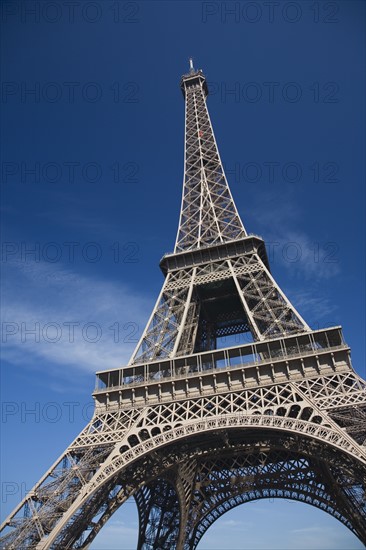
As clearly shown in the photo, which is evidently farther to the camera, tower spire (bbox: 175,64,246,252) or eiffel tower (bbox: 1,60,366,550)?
tower spire (bbox: 175,64,246,252)

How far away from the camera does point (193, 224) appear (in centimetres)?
3753

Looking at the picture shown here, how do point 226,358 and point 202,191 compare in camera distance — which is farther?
point 202,191

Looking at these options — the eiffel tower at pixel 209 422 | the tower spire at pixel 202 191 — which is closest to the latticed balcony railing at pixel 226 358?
the eiffel tower at pixel 209 422

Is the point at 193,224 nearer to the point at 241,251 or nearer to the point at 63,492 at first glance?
the point at 241,251

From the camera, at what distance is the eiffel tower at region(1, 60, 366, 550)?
1950 centimetres

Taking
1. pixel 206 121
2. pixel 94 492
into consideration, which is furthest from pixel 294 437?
pixel 206 121

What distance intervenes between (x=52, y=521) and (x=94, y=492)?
2076mm

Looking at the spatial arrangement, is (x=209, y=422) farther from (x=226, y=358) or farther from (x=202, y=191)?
(x=202, y=191)

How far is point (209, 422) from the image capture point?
20828mm

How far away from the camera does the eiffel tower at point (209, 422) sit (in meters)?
19.5

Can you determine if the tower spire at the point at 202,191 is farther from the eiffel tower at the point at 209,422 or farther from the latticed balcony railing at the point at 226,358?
the latticed balcony railing at the point at 226,358

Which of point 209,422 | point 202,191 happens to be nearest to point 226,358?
point 209,422

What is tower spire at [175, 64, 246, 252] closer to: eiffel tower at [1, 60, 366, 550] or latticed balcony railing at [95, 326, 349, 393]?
eiffel tower at [1, 60, 366, 550]

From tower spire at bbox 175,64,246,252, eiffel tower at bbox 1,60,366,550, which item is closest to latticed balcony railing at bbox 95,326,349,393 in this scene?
eiffel tower at bbox 1,60,366,550
